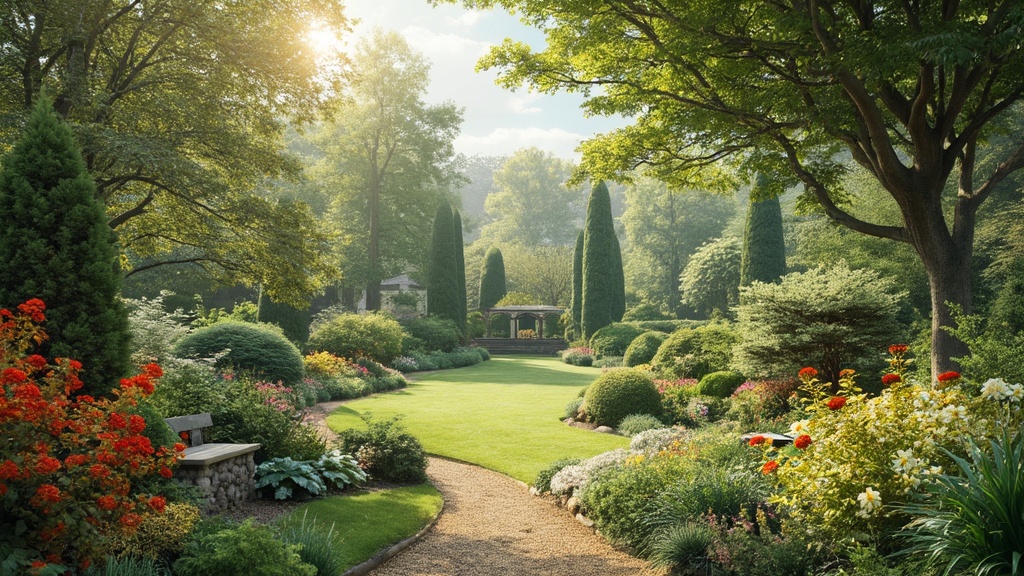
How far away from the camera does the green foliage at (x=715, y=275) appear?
3362 centimetres

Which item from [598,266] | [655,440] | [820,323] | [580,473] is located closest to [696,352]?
[820,323]

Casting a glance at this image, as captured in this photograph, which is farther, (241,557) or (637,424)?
(637,424)

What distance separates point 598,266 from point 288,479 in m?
26.6

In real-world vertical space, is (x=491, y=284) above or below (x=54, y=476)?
above

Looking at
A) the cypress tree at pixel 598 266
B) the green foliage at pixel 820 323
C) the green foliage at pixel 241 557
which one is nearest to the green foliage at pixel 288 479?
the green foliage at pixel 241 557

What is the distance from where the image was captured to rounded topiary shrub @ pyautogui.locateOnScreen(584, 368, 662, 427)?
462 inches

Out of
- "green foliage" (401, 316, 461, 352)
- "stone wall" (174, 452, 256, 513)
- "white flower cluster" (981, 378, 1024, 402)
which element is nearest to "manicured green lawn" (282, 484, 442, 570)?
"stone wall" (174, 452, 256, 513)

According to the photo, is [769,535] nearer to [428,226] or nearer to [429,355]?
[429,355]

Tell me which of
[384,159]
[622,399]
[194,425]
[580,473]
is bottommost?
[580,473]

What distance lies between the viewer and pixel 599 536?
6199mm

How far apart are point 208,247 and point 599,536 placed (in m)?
7.62

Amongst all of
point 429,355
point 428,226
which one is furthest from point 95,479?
point 428,226

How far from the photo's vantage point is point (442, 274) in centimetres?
3169

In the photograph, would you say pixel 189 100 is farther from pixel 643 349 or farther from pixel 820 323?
pixel 643 349
